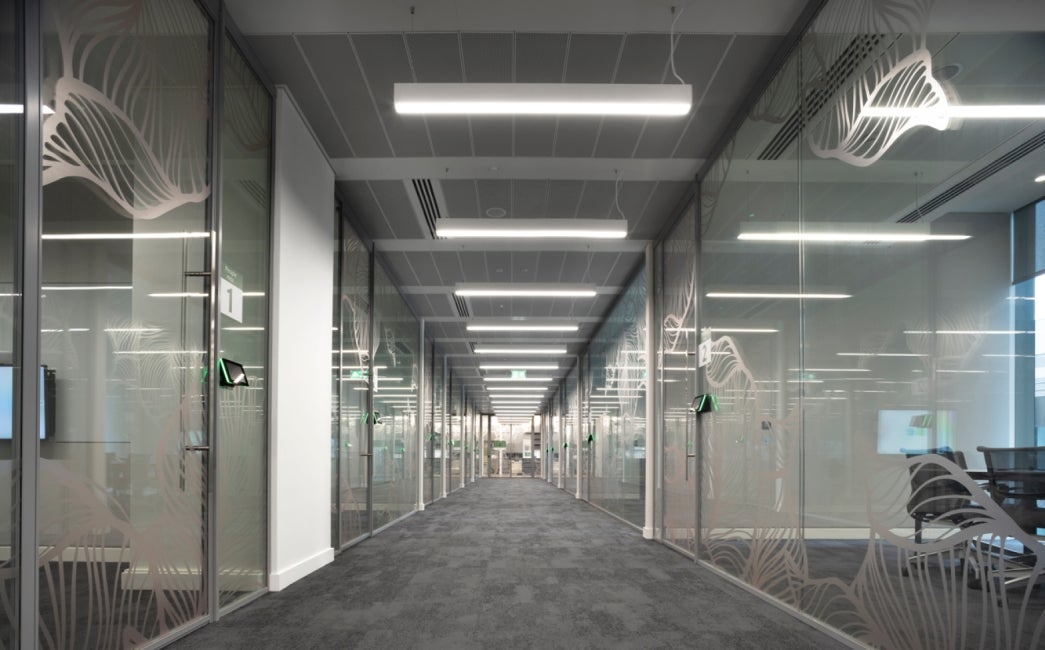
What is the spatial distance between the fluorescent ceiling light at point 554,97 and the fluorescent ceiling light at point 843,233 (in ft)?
3.67

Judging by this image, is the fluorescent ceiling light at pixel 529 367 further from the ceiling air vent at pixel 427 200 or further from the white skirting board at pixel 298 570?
the white skirting board at pixel 298 570

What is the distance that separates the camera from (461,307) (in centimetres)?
1320

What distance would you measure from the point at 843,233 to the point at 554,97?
1.92m

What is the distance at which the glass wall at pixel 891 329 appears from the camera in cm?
273

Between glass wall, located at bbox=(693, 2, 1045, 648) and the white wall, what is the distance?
3.62 m

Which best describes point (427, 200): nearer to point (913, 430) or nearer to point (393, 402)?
point (393, 402)

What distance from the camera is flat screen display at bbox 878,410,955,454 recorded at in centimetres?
308

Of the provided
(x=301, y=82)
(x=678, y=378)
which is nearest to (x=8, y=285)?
(x=301, y=82)

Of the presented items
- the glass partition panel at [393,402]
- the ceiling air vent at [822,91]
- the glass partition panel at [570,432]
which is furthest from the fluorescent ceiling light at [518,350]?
the ceiling air vent at [822,91]

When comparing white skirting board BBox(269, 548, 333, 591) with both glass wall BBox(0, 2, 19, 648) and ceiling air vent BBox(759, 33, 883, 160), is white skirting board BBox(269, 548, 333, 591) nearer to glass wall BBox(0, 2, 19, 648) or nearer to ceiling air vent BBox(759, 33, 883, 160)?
glass wall BBox(0, 2, 19, 648)

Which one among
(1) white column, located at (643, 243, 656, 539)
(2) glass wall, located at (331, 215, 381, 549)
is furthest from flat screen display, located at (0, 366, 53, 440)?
(1) white column, located at (643, 243, 656, 539)

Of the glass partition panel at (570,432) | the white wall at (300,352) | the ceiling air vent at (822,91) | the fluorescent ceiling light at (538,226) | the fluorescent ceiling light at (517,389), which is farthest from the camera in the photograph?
the fluorescent ceiling light at (517,389)

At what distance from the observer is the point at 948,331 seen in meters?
3.04

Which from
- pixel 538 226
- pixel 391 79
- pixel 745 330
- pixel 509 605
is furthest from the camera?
pixel 538 226
